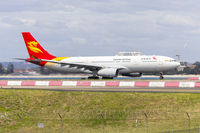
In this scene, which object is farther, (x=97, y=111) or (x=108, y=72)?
(x=108, y=72)

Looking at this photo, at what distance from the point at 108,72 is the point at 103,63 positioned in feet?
11.5

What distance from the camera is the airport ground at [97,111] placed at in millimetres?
27875

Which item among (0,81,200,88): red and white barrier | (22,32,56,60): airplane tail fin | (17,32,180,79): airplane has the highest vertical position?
(22,32,56,60): airplane tail fin

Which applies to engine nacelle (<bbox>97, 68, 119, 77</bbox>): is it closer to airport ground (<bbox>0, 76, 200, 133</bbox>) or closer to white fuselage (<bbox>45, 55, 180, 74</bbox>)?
white fuselage (<bbox>45, 55, 180, 74</bbox>)

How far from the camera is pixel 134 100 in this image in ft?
114

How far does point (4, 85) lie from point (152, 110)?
1005 inches

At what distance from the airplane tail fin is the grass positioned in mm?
32238

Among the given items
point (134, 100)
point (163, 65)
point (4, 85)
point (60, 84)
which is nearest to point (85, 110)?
point (134, 100)

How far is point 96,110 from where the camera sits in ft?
107

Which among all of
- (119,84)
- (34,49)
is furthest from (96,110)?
(34,49)

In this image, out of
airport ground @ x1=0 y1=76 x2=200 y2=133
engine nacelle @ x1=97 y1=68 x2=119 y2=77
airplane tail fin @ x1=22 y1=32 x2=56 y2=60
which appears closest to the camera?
airport ground @ x1=0 y1=76 x2=200 y2=133

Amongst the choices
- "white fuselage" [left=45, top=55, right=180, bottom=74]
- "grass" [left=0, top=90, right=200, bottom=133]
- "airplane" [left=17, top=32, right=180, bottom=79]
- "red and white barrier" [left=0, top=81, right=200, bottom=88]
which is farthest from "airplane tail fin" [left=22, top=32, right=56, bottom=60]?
"grass" [left=0, top=90, right=200, bottom=133]

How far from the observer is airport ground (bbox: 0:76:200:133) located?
2788 centimetres

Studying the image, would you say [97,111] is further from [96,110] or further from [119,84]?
[119,84]
